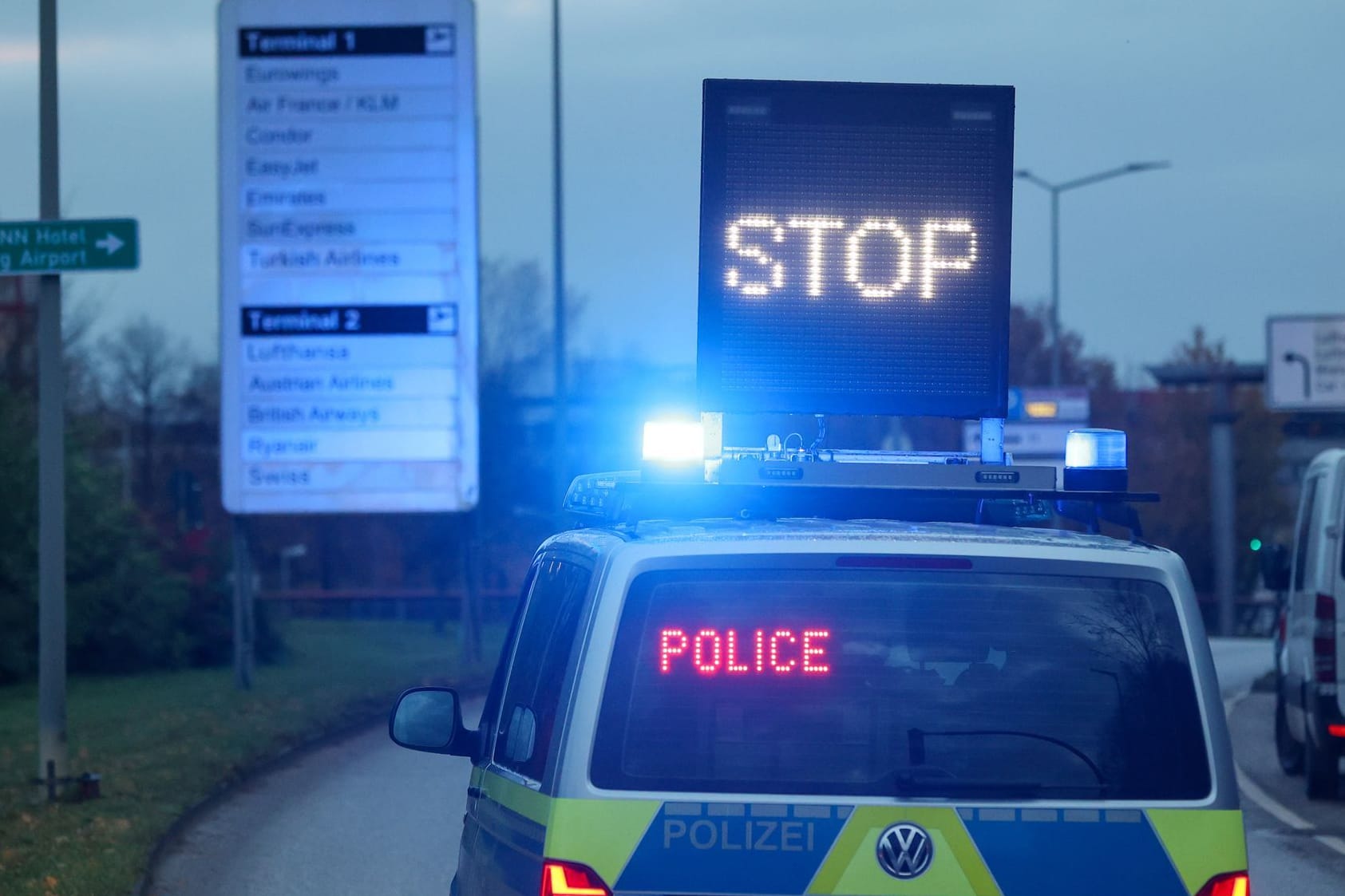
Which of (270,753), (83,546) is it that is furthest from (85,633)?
(270,753)

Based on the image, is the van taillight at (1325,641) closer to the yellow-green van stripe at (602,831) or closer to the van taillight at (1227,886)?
the van taillight at (1227,886)

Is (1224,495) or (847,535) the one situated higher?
(847,535)

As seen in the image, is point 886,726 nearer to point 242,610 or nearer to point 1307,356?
point 242,610

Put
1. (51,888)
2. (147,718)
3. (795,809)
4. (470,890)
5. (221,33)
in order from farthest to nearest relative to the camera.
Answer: (221,33) → (147,718) → (51,888) → (470,890) → (795,809)

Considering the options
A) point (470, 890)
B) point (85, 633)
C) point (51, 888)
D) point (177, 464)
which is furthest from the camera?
point (177, 464)

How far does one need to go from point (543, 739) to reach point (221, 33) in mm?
19396

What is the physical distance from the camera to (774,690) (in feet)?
13.7

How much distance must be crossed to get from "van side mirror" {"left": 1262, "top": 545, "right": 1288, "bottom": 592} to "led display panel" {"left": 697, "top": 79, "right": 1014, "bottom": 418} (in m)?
10.8

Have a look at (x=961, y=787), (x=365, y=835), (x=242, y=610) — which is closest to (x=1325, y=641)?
(x=365, y=835)

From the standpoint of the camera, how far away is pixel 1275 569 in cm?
1645

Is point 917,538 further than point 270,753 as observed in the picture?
No

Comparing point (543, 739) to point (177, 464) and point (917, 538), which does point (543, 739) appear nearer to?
point (917, 538)

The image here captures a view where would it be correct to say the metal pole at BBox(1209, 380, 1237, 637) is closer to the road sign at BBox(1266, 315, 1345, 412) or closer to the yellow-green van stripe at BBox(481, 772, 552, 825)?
the road sign at BBox(1266, 315, 1345, 412)

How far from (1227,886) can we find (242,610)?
19796 millimetres
